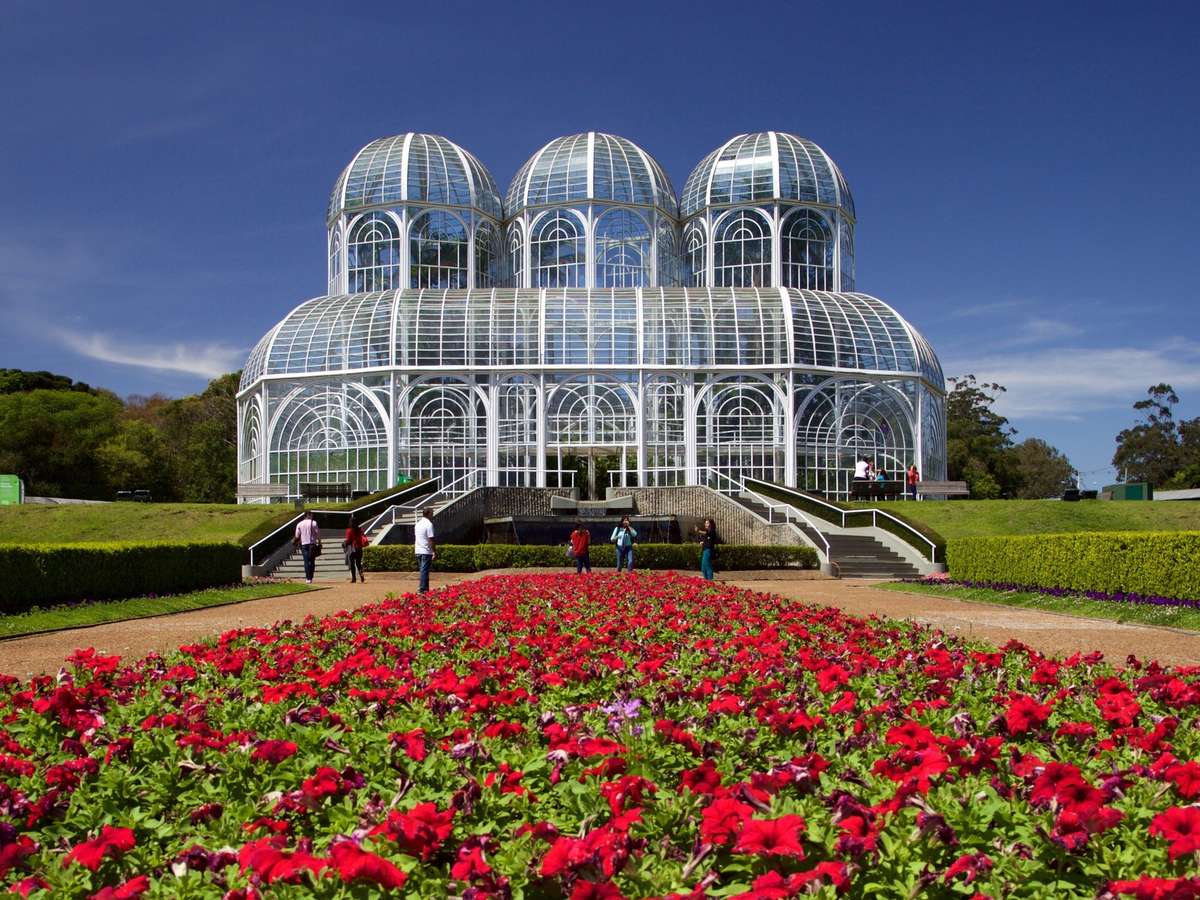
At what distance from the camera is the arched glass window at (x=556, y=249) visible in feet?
161

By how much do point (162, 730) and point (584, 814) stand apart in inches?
87.1

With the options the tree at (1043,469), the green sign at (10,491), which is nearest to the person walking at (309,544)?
the green sign at (10,491)

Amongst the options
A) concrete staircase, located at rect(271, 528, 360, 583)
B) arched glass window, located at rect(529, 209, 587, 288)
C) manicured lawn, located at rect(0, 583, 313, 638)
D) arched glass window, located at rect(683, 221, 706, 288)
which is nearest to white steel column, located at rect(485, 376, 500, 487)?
arched glass window, located at rect(529, 209, 587, 288)

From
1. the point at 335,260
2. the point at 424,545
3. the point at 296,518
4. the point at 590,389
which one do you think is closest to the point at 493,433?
the point at 590,389

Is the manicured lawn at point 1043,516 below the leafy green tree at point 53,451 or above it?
below

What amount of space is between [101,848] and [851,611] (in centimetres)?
1339

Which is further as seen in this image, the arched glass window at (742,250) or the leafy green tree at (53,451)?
the leafy green tree at (53,451)

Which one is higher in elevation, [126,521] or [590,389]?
[590,389]

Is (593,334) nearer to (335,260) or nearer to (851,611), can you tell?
(335,260)

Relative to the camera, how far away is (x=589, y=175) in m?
49.0

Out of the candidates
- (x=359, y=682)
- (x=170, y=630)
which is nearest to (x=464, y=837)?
(x=359, y=682)

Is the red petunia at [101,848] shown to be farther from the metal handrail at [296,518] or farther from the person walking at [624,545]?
the metal handrail at [296,518]

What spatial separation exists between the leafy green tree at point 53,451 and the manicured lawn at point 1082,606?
48.5 metres

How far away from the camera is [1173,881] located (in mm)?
2609
